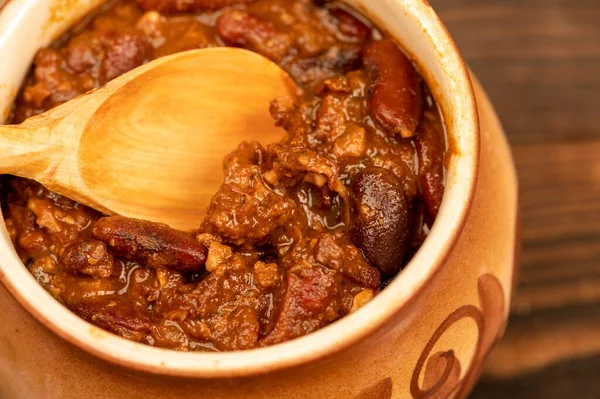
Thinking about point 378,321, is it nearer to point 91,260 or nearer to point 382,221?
point 382,221

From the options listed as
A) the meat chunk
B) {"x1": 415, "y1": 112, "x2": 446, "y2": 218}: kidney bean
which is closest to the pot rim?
{"x1": 415, "y1": 112, "x2": 446, "y2": 218}: kidney bean

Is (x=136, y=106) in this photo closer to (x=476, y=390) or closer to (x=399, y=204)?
(x=399, y=204)

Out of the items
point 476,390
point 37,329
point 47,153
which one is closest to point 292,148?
point 47,153

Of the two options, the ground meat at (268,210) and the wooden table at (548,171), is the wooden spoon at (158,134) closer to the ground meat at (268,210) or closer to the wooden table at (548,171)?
the ground meat at (268,210)

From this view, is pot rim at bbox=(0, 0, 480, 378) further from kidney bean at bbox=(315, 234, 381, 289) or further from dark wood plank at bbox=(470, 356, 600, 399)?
dark wood plank at bbox=(470, 356, 600, 399)

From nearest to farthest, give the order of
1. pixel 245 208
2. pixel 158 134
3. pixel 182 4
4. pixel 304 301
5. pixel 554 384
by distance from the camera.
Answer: pixel 304 301 < pixel 245 208 < pixel 158 134 < pixel 182 4 < pixel 554 384

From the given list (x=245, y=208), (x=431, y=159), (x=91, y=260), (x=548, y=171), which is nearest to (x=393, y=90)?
(x=431, y=159)
